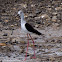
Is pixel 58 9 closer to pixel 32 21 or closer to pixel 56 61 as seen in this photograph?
pixel 32 21

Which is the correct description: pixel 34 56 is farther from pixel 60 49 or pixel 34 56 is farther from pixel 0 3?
pixel 0 3

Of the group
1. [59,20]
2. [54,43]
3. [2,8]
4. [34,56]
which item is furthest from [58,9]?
[34,56]

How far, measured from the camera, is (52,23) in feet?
34.9

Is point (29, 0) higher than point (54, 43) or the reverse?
higher

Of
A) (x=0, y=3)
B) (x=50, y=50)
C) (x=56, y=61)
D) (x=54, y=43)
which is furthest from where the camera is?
(x=0, y=3)

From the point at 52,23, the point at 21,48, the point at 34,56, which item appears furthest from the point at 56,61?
the point at 52,23

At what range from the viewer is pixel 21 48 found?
8141mm

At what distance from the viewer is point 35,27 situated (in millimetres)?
10273

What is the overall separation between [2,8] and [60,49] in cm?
520

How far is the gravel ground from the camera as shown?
24.9 feet

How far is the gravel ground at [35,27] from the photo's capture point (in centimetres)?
759

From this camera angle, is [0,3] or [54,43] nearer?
[54,43]

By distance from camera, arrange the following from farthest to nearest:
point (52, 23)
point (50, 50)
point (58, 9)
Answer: point (58, 9) → point (52, 23) → point (50, 50)

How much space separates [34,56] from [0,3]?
613cm
